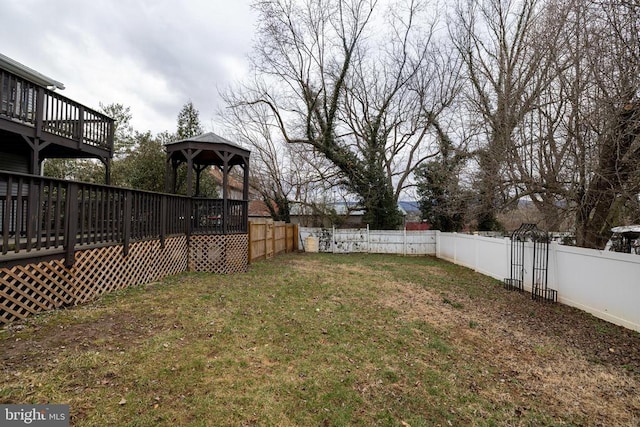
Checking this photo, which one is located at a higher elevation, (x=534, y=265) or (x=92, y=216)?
(x=92, y=216)

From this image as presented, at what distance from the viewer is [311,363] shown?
3432 millimetres

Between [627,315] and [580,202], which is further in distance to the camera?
[580,202]

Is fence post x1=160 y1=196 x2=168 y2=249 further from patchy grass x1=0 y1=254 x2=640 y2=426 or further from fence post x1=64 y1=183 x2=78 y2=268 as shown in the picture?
fence post x1=64 y1=183 x2=78 y2=268

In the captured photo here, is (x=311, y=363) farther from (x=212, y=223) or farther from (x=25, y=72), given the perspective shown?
(x=25, y=72)

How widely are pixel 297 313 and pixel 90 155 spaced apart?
8.78m

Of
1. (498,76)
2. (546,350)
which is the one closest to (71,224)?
(546,350)

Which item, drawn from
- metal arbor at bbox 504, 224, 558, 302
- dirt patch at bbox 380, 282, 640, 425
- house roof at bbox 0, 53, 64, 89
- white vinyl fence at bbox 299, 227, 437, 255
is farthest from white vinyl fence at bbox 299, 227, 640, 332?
house roof at bbox 0, 53, 64, 89

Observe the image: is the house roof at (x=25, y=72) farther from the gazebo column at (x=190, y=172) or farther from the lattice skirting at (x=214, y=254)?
the lattice skirting at (x=214, y=254)

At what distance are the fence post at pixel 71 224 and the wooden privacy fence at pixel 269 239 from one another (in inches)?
252

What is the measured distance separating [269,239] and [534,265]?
9564mm

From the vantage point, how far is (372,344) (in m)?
4.08

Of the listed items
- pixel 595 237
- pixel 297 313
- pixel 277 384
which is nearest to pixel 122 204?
pixel 297 313

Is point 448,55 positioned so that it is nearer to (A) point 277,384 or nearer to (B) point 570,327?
(B) point 570,327

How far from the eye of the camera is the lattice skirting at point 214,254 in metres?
8.23
